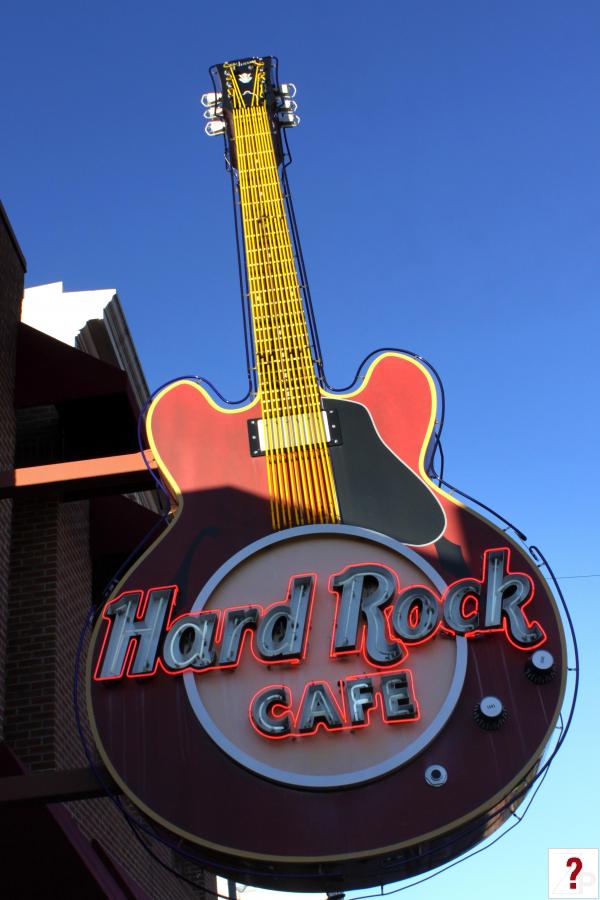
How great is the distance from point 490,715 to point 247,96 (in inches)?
325

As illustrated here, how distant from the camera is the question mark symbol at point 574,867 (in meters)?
8.80

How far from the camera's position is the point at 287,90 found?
13.6 metres

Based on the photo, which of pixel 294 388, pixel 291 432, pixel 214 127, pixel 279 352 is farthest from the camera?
pixel 214 127

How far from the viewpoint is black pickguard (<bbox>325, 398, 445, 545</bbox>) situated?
9008 millimetres

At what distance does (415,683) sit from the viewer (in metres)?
8.15

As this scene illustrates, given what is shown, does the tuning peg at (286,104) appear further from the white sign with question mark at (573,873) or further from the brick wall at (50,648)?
the white sign with question mark at (573,873)

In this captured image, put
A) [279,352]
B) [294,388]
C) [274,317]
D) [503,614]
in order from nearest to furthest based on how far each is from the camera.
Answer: [503,614], [294,388], [279,352], [274,317]

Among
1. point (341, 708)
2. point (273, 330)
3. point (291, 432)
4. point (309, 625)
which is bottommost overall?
point (341, 708)

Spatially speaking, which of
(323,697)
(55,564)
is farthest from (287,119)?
(323,697)

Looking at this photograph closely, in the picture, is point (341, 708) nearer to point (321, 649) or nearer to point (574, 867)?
point (321, 649)

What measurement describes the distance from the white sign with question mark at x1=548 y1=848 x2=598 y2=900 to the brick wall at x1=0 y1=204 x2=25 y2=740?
16.2ft

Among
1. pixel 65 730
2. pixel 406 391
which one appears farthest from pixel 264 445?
pixel 65 730

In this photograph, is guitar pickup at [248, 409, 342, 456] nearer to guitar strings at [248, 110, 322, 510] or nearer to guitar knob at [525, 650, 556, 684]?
guitar strings at [248, 110, 322, 510]

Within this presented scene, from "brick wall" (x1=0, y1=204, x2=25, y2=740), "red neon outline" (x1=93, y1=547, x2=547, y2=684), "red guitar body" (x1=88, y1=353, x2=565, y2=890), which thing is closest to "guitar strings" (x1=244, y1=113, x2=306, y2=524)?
"red guitar body" (x1=88, y1=353, x2=565, y2=890)
